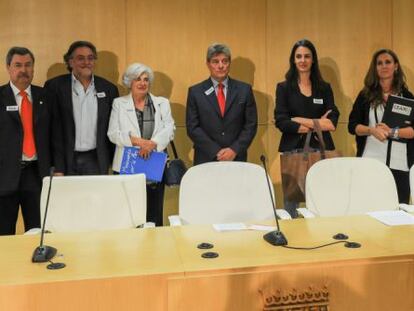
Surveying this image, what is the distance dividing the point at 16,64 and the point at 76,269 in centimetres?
223

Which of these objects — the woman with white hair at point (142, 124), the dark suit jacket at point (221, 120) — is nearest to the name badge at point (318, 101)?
the dark suit jacket at point (221, 120)

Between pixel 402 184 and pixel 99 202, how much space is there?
2493 millimetres

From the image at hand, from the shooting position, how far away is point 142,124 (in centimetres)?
385

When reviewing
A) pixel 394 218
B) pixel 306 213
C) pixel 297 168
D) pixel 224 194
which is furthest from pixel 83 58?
pixel 394 218

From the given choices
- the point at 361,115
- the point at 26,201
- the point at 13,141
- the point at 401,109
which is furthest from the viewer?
the point at 361,115

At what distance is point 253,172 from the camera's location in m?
3.09

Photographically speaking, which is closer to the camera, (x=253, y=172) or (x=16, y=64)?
(x=253, y=172)

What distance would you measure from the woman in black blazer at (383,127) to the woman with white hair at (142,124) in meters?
1.58

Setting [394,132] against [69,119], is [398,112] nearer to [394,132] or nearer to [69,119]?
[394,132]

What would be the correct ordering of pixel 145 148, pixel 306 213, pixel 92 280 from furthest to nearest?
1. pixel 145 148
2. pixel 306 213
3. pixel 92 280

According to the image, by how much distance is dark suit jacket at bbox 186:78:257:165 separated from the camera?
13.2 feet

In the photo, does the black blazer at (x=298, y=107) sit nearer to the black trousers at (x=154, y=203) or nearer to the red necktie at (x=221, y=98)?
the red necktie at (x=221, y=98)

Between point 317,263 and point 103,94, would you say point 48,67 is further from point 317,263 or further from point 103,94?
point 317,263

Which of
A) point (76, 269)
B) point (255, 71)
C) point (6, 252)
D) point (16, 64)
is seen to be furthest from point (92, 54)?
point (76, 269)
